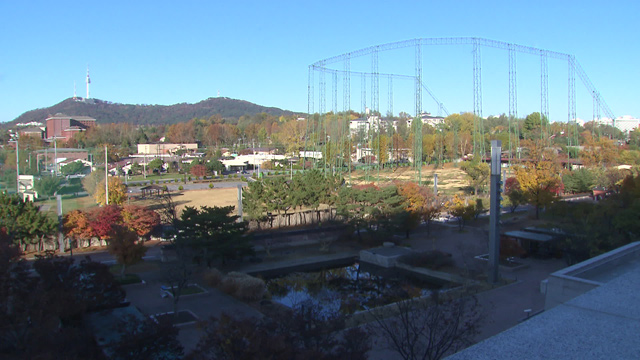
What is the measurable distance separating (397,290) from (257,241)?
7088 mm

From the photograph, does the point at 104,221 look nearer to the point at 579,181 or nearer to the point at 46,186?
the point at 46,186

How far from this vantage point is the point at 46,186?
25156 mm

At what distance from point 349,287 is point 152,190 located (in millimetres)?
22866

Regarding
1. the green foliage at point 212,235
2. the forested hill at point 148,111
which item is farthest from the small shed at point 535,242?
the forested hill at point 148,111

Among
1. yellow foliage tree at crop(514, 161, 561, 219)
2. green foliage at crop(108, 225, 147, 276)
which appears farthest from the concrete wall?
yellow foliage tree at crop(514, 161, 561, 219)

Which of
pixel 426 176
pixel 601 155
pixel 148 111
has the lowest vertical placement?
pixel 426 176

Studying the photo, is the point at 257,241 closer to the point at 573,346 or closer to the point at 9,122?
the point at 573,346

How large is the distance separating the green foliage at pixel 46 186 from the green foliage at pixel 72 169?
4.03 meters

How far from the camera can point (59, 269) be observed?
942 cm

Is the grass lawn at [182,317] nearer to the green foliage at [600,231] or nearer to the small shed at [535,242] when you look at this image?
the green foliage at [600,231]

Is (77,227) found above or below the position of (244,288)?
above

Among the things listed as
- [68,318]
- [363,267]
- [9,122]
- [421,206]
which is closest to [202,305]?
[68,318]

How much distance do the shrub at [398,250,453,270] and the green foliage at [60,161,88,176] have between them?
22.6 meters

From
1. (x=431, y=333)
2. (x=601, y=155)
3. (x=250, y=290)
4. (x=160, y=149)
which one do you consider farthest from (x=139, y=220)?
(x=160, y=149)
